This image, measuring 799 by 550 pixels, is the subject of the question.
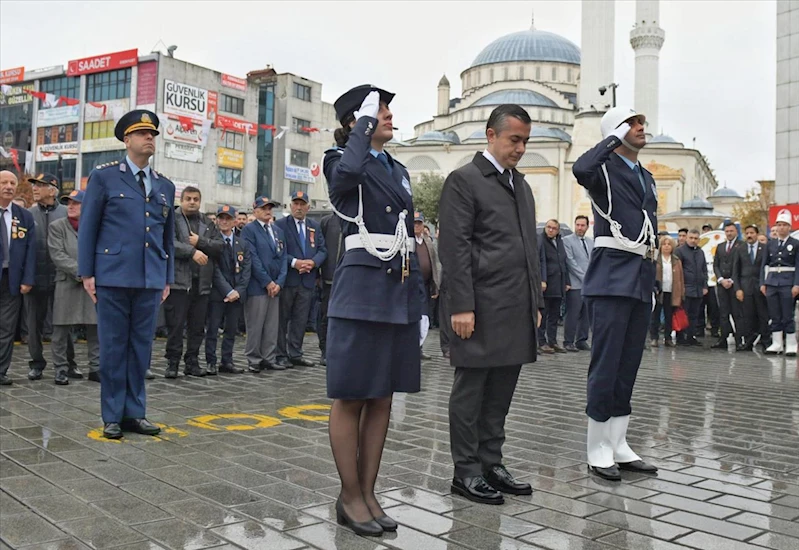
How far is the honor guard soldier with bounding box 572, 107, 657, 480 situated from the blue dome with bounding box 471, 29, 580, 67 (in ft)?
294

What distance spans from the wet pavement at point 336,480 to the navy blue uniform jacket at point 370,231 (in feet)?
3.51

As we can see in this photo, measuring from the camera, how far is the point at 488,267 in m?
4.53

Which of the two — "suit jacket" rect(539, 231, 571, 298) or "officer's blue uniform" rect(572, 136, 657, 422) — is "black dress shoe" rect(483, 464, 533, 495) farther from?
"suit jacket" rect(539, 231, 571, 298)

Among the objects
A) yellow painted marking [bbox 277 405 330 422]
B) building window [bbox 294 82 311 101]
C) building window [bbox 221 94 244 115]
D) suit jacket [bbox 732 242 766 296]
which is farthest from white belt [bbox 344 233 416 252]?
building window [bbox 294 82 311 101]

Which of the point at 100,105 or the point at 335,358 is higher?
the point at 100,105

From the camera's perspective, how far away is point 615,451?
5.20 meters

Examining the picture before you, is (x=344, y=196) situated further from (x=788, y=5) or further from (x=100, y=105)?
(x=100, y=105)

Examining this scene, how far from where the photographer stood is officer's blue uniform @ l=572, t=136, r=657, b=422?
513 centimetres

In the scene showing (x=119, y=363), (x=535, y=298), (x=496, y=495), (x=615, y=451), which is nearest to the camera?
(x=496, y=495)

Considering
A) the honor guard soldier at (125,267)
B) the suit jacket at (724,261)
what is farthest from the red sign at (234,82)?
the honor guard soldier at (125,267)

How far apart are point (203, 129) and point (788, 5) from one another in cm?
4140

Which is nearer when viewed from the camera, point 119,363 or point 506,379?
point 506,379

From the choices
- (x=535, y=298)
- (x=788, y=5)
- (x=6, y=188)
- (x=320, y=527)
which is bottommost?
(x=320, y=527)

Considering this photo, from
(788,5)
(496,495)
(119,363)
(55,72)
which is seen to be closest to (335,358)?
(496,495)
